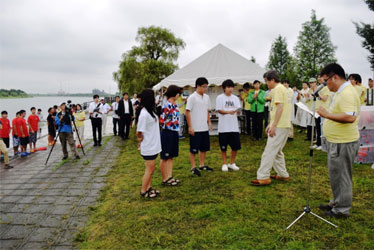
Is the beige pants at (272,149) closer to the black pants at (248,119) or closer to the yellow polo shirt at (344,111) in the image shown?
the yellow polo shirt at (344,111)

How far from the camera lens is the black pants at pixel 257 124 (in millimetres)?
9055

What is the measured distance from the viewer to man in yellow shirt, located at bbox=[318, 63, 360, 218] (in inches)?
118

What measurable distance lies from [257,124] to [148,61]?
3012cm

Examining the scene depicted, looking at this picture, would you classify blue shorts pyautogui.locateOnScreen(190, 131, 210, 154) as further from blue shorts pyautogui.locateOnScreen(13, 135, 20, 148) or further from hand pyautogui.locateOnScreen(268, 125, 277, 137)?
blue shorts pyautogui.locateOnScreen(13, 135, 20, 148)

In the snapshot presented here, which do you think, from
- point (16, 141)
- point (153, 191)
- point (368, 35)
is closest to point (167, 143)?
point (153, 191)

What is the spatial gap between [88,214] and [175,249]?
1654 millimetres

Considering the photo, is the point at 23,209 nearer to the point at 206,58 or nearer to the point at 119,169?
the point at 119,169

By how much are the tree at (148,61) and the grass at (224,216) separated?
3168 centimetres

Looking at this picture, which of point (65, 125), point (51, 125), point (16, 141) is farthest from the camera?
point (51, 125)

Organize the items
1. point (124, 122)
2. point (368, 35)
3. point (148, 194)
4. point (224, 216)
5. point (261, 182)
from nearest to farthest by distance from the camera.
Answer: point (224, 216), point (148, 194), point (261, 182), point (124, 122), point (368, 35)

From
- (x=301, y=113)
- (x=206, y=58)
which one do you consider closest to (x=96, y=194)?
(x=206, y=58)

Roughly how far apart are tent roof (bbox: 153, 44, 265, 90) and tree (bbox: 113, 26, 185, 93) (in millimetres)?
25016

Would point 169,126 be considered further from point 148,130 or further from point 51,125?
point 51,125

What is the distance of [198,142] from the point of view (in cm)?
540
